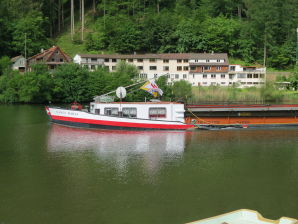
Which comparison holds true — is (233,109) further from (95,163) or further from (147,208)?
(147,208)

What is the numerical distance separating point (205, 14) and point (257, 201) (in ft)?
223

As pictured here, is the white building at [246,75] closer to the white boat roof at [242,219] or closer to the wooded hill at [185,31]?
the wooded hill at [185,31]

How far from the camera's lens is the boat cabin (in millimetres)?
31031

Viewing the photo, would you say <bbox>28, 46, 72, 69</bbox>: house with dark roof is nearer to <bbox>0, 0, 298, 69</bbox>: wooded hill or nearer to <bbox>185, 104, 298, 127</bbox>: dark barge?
<bbox>0, 0, 298, 69</bbox>: wooded hill

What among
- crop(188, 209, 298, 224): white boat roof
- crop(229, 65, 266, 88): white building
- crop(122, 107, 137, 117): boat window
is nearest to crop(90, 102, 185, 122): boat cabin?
crop(122, 107, 137, 117): boat window

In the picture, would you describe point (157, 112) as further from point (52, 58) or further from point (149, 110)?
point (52, 58)

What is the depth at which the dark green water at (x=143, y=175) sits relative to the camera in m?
14.4

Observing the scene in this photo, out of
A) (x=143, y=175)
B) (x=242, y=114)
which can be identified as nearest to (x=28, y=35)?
(x=242, y=114)

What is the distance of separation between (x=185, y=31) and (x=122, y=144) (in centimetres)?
5069

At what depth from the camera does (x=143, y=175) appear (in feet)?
61.7

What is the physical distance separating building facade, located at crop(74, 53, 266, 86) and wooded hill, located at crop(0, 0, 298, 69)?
6.82 metres

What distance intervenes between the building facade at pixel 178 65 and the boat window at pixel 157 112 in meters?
31.7

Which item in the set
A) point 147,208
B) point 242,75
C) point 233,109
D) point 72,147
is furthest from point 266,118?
point 242,75

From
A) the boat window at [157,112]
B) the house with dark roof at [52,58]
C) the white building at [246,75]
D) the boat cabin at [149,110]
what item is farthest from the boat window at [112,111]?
the house with dark roof at [52,58]
